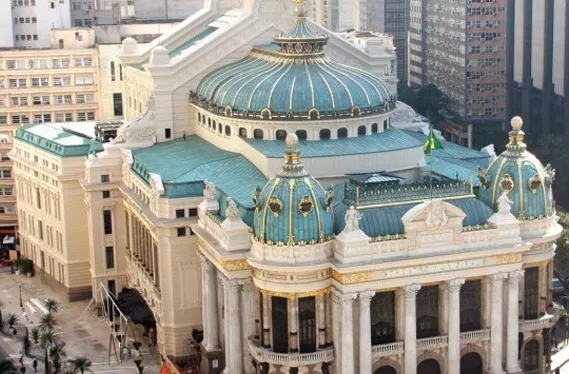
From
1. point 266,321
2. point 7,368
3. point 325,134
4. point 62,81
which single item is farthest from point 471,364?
point 62,81

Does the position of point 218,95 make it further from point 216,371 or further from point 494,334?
point 494,334

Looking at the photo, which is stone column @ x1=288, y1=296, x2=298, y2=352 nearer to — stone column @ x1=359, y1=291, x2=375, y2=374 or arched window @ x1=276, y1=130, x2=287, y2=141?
stone column @ x1=359, y1=291, x2=375, y2=374

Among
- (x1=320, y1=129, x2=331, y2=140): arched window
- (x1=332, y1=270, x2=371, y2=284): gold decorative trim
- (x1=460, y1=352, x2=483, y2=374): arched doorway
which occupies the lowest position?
(x1=460, y1=352, x2=483, y2=374): arched doorway

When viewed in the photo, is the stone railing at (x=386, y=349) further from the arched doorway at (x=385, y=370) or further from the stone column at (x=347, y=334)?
the stone column at (x=347, y=334)

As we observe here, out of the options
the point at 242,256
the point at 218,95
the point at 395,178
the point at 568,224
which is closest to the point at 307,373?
the point at 242,256

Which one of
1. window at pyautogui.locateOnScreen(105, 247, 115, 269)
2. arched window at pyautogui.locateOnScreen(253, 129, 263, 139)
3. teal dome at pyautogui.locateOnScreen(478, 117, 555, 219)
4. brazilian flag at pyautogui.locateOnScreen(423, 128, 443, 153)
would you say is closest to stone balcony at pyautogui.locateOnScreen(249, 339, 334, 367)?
teal dome at pyautogui.locateOnScreen(478, 117, 555, 219)

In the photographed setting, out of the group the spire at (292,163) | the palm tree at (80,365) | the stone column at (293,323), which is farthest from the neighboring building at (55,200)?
the stone column at (293,323)
